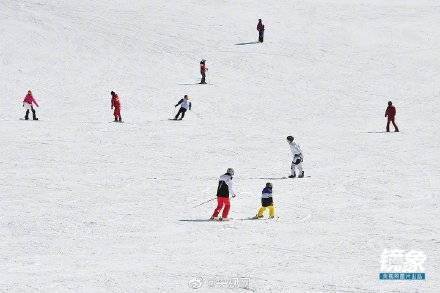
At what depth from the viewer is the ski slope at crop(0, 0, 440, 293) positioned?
1406cm

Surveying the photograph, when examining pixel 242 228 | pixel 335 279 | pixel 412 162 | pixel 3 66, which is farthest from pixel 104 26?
pixel 335 279

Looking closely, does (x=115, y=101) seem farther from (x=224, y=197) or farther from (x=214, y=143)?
(x=224, y=197)

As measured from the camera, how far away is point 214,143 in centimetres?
2622

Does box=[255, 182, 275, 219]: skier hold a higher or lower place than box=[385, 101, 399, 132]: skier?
lower

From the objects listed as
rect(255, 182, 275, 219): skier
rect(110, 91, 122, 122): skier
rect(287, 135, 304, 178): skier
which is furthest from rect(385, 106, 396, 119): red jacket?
rect(255, 182, 275, 219): skier

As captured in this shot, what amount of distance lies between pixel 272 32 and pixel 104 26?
917 centimetres

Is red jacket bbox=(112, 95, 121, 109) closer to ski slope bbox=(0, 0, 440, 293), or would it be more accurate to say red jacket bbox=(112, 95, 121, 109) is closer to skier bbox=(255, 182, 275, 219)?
ski slope bbox=(0, 0, 440, 293)

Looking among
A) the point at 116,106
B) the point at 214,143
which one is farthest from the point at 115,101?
the point at 214,143

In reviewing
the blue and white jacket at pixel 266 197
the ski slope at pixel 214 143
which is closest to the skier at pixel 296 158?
the ski slope at pixel 214 143

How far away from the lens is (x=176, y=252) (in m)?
14.6

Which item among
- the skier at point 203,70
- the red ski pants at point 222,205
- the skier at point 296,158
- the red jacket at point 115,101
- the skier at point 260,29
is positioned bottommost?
the red ski pants at point 222,205

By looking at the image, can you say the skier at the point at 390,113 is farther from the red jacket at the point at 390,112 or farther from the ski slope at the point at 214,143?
the ski slope at the point at 214,143

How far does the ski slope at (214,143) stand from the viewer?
46.1ft

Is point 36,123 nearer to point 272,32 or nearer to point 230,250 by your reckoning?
point 230,250
